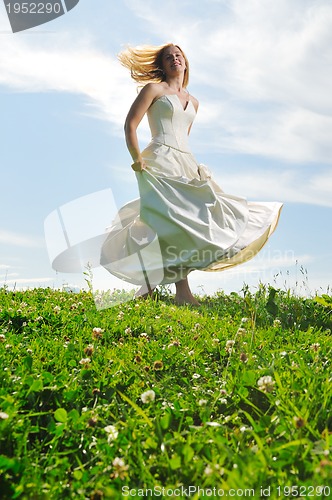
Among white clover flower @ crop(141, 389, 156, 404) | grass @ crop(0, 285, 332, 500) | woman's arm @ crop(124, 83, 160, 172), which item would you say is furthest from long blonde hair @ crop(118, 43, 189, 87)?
white clover flower @ crop(141, 389, 156, 404)

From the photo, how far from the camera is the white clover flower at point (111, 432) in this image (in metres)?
2.46

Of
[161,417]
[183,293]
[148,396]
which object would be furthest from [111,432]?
[183,293]

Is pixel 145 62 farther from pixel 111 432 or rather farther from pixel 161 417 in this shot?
pixel 111 432

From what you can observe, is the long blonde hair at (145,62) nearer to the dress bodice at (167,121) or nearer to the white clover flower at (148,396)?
the dress bodice at (167,121)

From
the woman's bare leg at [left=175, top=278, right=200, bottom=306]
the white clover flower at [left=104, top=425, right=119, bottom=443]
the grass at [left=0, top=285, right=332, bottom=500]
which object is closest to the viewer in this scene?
the grass at [left=0, top=285, right=332, bottom=500]

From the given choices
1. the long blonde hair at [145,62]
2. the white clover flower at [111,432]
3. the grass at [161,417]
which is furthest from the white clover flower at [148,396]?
the long blonde hair at [145,62]

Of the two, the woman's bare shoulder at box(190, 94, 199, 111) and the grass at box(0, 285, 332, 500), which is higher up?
the woman's bare shoulder at box(190, 94, 199, 111)

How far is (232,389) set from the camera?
120 inches

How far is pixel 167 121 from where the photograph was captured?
26.3 feet

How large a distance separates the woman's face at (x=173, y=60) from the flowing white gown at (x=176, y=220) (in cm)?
51

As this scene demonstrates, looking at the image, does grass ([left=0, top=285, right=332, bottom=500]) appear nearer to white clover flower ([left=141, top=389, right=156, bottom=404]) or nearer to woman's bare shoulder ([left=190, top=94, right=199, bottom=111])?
white clover flower ([left=141, top=389, right=156, bottom=404])

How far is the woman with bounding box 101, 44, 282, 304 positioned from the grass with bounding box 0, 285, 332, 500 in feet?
9.13

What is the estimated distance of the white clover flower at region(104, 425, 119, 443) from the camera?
2465 millimetres

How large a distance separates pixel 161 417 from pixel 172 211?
4.84m
